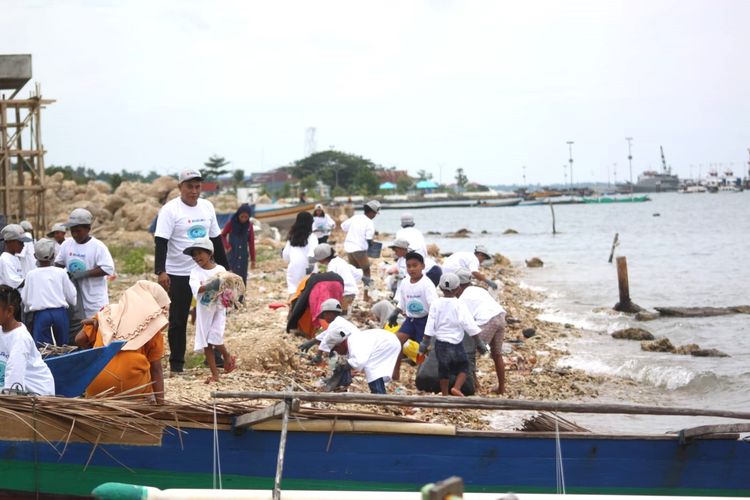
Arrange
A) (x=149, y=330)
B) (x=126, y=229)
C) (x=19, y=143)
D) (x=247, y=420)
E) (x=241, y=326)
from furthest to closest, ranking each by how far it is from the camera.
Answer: (x=126, y=229) → (x=19, y=143) → (x=241, y=326) → (x=149, y=330) → (x=247, y=420)

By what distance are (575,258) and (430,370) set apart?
1276 inches

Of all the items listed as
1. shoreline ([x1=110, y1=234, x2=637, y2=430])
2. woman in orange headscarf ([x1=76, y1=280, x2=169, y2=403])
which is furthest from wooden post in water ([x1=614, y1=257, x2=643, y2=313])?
woman in orange headscarf ([x1=76, y1=280, x2=169, y2=403])

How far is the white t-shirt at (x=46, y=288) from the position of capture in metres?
9.27

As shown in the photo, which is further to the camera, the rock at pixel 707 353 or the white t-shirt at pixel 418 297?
the rock at pixel 707 353

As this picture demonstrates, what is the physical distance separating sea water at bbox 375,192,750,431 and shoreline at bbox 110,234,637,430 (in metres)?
0.52

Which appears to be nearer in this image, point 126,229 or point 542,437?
point 542,437

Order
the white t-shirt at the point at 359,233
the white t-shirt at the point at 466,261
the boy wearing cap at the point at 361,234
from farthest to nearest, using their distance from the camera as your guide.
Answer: the white t-shirt at the point at 359,233
the boy wearing cap at the point at 361,234
the white t-shirt at the point at 466,261

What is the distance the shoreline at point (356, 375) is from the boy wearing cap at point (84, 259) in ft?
3.94

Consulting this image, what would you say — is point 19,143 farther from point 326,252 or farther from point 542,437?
point 542,437

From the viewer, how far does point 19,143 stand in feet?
81.7

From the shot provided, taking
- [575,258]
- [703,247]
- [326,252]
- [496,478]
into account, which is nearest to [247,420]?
[496,478]

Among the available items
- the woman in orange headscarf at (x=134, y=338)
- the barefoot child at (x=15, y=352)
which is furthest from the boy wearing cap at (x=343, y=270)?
the barefoot child at (x=15, y=352)

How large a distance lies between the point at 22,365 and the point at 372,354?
306 cm

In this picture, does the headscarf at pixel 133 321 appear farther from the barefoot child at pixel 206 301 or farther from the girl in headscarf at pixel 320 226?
the girl in headscarf at pixel 320 226
